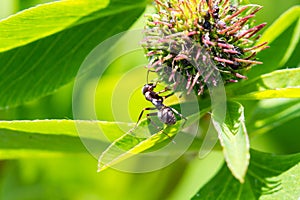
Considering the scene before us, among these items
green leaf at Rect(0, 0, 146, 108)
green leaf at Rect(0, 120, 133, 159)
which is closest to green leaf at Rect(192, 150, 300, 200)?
green leaf at Rect(0, 120, 133, 159)

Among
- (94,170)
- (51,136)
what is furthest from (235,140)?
(94,170)

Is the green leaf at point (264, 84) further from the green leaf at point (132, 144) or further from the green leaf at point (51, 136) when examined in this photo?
the green leaf at point (51, 136)

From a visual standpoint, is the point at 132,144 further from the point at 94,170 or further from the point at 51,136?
the point at 94,170

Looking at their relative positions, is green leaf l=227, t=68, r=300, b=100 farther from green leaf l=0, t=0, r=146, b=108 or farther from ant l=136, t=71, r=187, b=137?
green leaf l=0, t=0, r=146, b=108

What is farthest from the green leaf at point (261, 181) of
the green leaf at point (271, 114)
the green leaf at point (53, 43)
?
the green leaf at point (53, 43)

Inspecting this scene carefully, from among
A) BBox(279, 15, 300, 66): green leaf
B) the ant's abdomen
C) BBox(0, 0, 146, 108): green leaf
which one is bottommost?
BBox(279, 15, 300, 66): green leaf

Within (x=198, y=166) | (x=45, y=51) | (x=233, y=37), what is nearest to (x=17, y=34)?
Answer: (x=45, y=51)
